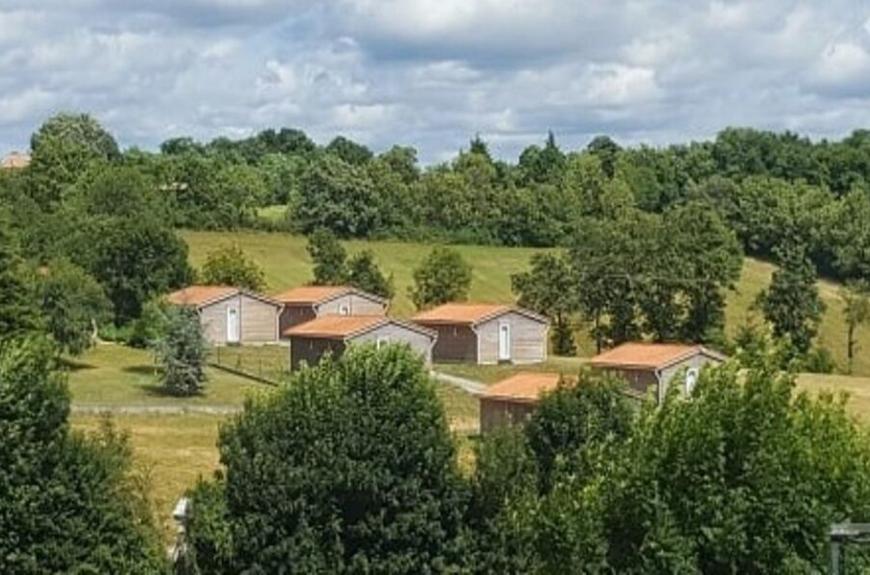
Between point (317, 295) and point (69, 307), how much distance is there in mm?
20316

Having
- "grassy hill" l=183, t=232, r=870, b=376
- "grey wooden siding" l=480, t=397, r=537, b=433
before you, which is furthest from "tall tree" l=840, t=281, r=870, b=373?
"grey wooden siding" l=480, t=397, r=537, b=433

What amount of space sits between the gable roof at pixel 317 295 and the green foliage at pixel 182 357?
2106 centimetres

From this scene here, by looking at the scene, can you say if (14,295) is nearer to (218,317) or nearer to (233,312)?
(218,317)

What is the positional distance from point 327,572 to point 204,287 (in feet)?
190

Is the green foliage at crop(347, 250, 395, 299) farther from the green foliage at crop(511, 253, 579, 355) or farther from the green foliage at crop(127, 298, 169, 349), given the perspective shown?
the green foliage at crop(127, 298, 169, 349)

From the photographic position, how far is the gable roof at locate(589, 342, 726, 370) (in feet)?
230

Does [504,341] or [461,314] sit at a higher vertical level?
[461,314]

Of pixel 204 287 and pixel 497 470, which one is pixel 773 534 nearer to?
pixel 497 470

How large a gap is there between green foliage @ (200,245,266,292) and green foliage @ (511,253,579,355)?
48.6ft

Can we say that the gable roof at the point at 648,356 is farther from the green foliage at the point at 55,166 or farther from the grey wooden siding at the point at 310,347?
the green foliage at the point at 55,166

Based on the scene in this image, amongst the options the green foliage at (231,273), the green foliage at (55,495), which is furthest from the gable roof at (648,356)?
the green foliage at (55,495)

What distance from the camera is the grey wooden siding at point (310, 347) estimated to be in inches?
2985

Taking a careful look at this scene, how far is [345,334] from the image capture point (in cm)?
7525

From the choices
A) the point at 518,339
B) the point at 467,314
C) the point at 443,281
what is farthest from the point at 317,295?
the point at 518,339
